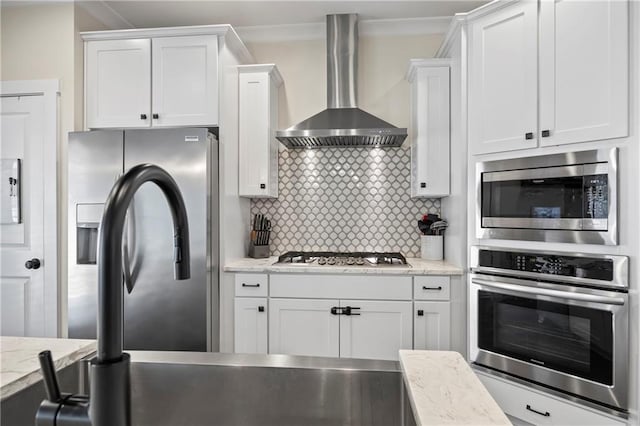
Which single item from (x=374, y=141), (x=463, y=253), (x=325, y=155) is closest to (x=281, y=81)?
(x=325, y=155)

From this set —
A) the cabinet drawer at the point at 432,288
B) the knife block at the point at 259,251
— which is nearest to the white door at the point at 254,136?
the knife block at the point at 259,251

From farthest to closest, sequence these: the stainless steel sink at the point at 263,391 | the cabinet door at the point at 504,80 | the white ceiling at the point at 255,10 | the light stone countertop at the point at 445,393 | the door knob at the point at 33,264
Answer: the white ceiling at the point at 255,10
the door knob at the point at 33,264
the cabinet door at the point at 504,80
the stainless steel sink at the point at 263,391
the light stone countertop at the point at 445,393

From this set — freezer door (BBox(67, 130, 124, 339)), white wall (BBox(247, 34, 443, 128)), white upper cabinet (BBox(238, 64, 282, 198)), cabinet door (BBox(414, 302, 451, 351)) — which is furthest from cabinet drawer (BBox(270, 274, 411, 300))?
white wall (BBox(247, 34, 443, 128))

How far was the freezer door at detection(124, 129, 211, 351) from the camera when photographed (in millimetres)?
2260

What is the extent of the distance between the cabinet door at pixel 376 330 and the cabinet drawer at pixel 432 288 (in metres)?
0.10

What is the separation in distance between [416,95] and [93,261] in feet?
8.38

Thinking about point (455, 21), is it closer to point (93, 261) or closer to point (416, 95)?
point (416, 95)

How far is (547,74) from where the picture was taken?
6.37 feet

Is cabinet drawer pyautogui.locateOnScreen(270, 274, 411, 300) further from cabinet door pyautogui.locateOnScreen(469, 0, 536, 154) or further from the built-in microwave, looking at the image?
cabinet door pyautogui.locateOnScreen(469, 0, 536, 154)

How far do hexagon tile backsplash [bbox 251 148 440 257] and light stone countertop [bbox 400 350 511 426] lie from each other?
7.40ft

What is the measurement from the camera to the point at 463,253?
2.32 metres

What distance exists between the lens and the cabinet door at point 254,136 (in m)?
2.76

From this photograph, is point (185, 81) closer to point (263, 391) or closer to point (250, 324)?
point (250, 324)

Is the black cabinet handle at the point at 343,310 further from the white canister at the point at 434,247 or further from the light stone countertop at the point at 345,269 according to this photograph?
the white canister at the point at 434,247
